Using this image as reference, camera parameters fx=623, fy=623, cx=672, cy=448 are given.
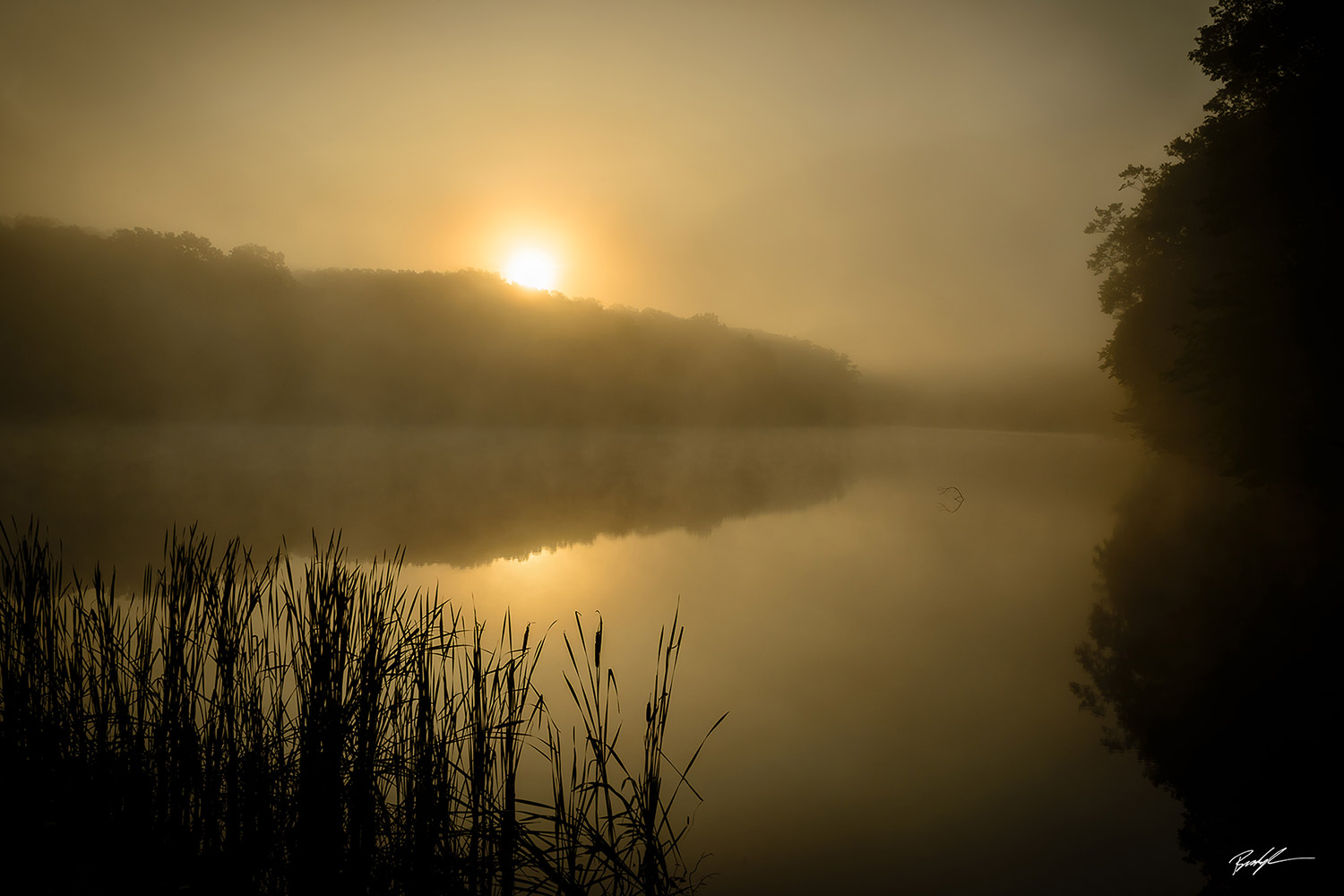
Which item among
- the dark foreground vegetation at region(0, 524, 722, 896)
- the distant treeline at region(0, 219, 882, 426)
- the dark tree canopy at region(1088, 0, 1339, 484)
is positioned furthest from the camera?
the distant treeline at region(0, 219, 882, 426)

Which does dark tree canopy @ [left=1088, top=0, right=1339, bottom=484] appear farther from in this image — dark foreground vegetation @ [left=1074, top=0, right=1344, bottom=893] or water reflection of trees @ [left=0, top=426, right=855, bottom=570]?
water reflection of trees @ [left=0, top=426, right=855, bottom=570]

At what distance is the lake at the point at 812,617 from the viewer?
355 centimetres

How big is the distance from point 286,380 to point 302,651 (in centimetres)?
6464

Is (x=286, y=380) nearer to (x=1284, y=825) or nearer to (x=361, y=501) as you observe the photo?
(x=361, y=501)

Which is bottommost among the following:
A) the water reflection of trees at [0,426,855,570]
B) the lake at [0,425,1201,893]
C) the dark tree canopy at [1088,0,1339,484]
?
the lake at [0,425,1201,893]
